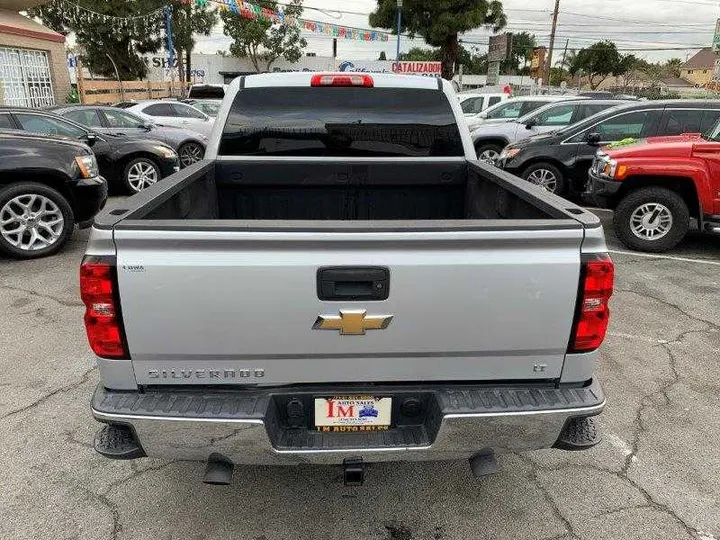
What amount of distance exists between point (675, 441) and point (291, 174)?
2.83 m

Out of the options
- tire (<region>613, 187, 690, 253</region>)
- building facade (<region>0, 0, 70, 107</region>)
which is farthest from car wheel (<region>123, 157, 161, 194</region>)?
building facade (<region>0, 0, 70, 107</region>)

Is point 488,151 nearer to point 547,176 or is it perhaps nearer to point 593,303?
point 547,176

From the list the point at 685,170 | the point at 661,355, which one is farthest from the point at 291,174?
the point at 685,170

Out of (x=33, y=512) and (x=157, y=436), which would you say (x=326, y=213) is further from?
(x=33, y=512)

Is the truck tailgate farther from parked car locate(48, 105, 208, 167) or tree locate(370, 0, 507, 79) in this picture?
tree locate(370, 0, 507, 79)

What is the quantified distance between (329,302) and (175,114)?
1408cm

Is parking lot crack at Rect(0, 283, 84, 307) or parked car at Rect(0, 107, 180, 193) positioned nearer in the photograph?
parking lot crack at Rect(0, 283, 84, 307)

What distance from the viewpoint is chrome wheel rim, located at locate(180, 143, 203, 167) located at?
39.3 ft

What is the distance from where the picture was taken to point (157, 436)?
2.01m

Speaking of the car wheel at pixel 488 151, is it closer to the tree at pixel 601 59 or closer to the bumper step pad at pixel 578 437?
the bumper step pad at pixel 578 437

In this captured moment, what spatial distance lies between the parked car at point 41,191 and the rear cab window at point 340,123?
11.6ft

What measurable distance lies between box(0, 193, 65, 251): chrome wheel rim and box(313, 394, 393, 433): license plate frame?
5312 mm

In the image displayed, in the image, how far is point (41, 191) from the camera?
5.97 metres

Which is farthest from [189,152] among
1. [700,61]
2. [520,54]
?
[700,61]
